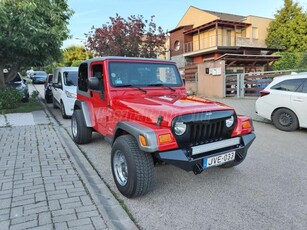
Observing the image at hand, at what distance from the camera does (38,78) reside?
30594mm

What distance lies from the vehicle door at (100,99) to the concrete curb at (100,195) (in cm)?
73

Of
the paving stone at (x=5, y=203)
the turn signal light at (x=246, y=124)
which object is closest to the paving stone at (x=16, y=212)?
the paving stone at (x=5, y=203)

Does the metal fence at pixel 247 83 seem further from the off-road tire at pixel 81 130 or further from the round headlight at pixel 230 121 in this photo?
the round headlight at pixel 230 121

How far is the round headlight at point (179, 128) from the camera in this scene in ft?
10.8

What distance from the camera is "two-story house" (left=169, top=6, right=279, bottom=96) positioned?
24.9 m

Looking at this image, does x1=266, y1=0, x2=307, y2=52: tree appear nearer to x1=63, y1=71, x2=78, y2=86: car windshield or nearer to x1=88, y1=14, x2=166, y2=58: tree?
x1=88, y1=14, x2=166, y2=58: tree

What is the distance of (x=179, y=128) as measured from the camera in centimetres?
331

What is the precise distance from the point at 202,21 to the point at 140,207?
29424mm

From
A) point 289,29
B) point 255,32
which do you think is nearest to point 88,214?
point 255,32

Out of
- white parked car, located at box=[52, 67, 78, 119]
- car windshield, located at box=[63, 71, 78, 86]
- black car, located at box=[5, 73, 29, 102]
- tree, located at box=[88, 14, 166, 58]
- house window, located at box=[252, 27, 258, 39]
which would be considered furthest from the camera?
house window, located at box=[252, 27, 258, 39]

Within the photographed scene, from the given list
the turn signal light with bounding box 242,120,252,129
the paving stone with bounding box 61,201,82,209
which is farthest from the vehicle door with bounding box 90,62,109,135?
the turn signal light with bounding box 242,120,252,129

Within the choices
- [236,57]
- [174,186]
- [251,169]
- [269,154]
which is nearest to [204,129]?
[174,186]

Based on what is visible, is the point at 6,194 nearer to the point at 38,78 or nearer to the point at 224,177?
the point at 224,177

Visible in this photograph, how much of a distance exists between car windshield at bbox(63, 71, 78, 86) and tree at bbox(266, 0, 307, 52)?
2539 cm
